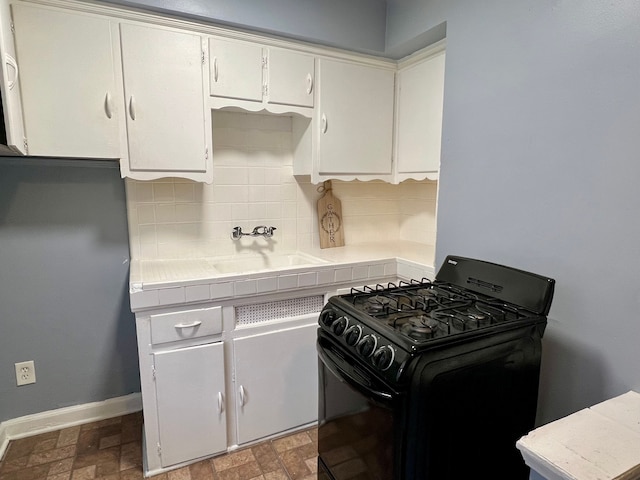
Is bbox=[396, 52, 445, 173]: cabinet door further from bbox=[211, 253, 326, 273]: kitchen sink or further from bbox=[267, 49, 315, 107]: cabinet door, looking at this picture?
bbox=[211, 253, 326, 273]: kitchen sink

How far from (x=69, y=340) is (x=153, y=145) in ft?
4.02

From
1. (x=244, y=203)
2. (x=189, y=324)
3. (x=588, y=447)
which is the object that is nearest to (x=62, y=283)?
(x=189, y=324)

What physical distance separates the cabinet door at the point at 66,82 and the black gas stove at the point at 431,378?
4.43ft

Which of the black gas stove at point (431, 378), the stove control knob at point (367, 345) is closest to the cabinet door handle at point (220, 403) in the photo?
the black gas stove at point (431, 378)

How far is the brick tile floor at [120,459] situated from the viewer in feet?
5.85

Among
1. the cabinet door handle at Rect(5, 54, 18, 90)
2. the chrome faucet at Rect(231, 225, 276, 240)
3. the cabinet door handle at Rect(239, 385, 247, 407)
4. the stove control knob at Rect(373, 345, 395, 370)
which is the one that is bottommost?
the cabinet door handle at Rect(239, 385, 247, 407)

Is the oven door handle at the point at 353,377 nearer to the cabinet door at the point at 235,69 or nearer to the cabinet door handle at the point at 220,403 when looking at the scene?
the cabinet door handle at the point at 220,403

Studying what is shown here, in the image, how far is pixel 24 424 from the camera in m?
2.04

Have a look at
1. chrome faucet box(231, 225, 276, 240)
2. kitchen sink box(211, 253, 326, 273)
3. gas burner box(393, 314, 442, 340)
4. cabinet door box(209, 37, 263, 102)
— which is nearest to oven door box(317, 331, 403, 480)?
gas burner box(393, 314, 442, 340)

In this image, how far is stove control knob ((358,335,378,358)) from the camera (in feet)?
3.74

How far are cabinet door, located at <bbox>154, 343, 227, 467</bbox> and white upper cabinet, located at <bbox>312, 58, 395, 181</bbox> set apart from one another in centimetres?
120

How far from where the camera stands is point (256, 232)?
237cm

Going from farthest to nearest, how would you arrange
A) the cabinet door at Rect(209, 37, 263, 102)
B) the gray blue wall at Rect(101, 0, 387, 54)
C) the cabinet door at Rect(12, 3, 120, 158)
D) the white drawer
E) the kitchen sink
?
the kitchen sink < the cabinet door at Rect(209, 37, 263, 102) < the gray blue wall at Rect(101, 0, 387, 54) < the white drawer < the cabinet door at Rect(12, 3, 120, 158)

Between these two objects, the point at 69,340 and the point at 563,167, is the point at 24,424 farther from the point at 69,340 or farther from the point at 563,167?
the point at 563,167
